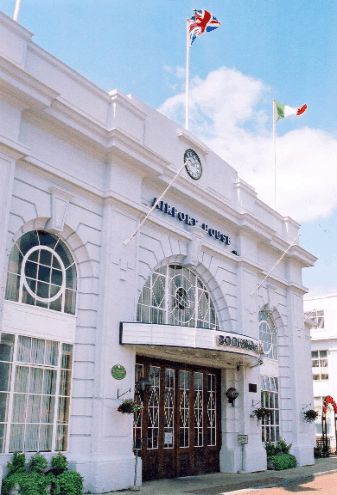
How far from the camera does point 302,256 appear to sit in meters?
25.4

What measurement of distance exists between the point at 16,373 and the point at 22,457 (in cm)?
176

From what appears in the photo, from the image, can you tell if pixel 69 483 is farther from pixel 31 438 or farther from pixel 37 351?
pixel 37 351

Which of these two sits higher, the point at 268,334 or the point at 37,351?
the point at 268,334

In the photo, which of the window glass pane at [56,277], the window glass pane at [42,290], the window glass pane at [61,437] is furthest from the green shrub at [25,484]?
the window glass pane at [56,277]

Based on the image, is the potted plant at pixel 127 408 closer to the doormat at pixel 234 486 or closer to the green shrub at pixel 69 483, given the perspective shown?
the green shrub at pixel 69 483

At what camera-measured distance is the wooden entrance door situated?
52.4 ft

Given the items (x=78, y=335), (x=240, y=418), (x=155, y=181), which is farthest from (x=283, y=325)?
(x=78, y=335)

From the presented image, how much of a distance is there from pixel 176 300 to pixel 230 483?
5.55 metres

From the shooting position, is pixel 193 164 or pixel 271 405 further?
pixel 271 405

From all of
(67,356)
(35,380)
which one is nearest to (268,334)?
(67,356)

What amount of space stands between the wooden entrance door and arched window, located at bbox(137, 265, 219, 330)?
137 cm

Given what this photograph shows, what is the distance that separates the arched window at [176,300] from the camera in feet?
55.0

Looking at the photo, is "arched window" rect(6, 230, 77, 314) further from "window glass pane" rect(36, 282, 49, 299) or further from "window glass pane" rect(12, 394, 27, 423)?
"window glass pane" rect(12, 394, 27, 423)

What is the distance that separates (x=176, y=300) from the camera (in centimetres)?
1783
